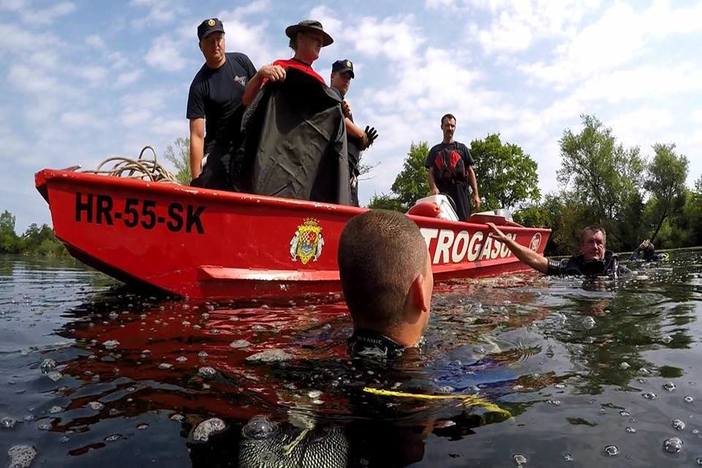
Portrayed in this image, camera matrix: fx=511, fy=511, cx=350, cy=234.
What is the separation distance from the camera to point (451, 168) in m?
8.92

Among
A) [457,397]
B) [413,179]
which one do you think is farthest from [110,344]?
[413,179]

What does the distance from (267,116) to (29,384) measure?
10.5 ft

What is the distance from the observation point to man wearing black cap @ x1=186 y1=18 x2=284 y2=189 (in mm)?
4953

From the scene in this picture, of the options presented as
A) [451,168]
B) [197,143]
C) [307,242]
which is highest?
[451,168]

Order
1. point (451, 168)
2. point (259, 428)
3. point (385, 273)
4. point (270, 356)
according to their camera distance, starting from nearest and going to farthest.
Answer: point (259, 428), point (385, 273), point (270, 356), point (451, 168)

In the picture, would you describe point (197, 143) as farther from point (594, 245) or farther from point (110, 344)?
point (594, 245)

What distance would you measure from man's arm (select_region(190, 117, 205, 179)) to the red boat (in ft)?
3.04

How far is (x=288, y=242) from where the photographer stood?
479 centimetres

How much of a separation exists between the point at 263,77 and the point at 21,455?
12.2 ft

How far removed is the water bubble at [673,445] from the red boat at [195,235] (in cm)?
353

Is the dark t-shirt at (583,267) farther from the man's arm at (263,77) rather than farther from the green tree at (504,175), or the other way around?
the green tree at (504,175)

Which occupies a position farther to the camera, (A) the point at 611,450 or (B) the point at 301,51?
(B) the point at 301,51

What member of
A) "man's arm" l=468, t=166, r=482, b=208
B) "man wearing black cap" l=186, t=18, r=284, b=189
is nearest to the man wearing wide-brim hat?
"man wearing black cap" l=186, t=18, r=284, b=189

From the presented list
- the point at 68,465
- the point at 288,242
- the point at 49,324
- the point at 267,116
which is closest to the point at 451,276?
the point at 288,242
